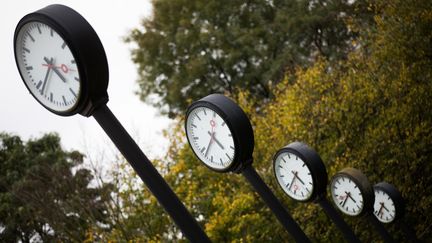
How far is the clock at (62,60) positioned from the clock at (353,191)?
4.50 metres

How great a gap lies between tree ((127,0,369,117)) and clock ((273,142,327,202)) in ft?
38.2

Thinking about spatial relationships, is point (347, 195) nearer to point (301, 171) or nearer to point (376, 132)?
point (301, 171)

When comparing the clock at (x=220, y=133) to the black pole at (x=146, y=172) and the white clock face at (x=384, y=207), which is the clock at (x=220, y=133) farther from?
the white clock face at (x=384, y=207)

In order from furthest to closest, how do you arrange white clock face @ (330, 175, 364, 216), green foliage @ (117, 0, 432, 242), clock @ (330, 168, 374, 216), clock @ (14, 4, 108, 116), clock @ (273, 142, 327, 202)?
1. green foliage @ (117, 0, 432, 242)
2. white clock face @ (330, 175, 364, 216)
3. clock @ (330, 168, 374, 216)
4. clock @ (273, 142, 327, 202)
5. clock @ (14, 4, 108, 116)

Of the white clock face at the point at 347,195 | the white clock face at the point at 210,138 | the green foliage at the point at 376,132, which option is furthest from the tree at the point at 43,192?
the white clock face at the point at 210,138

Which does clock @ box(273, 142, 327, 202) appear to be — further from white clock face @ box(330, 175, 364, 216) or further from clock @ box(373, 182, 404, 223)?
clock @ box(373, 182, 404, 223)

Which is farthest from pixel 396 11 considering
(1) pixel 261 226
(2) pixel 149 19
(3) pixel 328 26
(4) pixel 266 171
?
(2) pixel 149 19

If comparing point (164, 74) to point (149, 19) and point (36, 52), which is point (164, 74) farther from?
point (36, 52)

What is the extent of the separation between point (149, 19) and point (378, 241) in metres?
15.0

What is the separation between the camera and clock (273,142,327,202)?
464 cm

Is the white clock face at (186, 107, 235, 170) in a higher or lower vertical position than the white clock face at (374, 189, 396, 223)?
higher

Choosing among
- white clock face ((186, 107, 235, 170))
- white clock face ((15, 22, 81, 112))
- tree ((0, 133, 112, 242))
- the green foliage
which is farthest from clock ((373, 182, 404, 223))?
tree ((0, 133, 112, 242))

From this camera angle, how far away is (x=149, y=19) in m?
19.7

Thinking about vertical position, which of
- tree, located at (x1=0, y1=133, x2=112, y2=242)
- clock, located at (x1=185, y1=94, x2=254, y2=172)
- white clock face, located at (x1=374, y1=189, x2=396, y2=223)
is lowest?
white clock face, located at (x1=374, y1=189, x2=396, y2=223)
